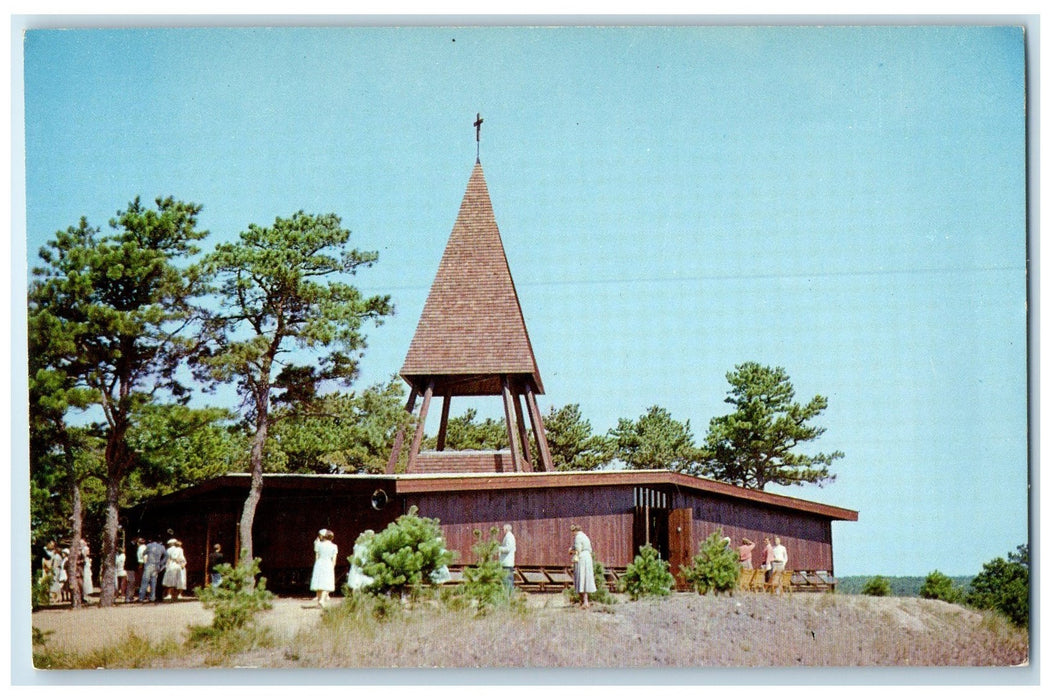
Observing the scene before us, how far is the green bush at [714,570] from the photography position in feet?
59.2

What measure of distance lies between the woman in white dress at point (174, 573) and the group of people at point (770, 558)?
8.44 m

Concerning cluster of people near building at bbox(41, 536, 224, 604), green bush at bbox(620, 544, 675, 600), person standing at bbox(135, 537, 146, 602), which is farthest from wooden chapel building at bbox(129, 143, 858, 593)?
green bush at bbox(620, 544, 675, 600)

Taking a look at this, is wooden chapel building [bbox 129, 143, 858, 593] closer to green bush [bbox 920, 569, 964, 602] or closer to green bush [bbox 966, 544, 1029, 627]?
green bush [bbox 920, 569, 964, 602]

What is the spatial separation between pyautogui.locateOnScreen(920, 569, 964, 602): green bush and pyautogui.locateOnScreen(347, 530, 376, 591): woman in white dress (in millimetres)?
7254

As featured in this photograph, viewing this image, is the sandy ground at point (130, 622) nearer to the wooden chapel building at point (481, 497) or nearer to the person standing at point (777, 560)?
the wooden chapel building at point (481, 497)

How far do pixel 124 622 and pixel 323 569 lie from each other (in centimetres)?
270

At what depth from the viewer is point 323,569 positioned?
17.5 metres

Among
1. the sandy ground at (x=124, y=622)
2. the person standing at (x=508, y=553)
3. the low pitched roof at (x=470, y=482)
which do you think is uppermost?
the low pitched roof at (x=470, y=482)

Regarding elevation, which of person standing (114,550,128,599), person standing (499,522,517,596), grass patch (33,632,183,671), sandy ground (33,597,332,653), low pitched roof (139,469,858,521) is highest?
low pitched roof (139,469,858,521)

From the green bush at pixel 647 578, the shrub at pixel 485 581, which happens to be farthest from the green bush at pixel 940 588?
the shrub at pixel 485 581

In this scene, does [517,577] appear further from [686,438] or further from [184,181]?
[184,181]

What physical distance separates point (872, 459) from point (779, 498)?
152 inches

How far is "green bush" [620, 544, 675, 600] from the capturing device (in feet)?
57.9
